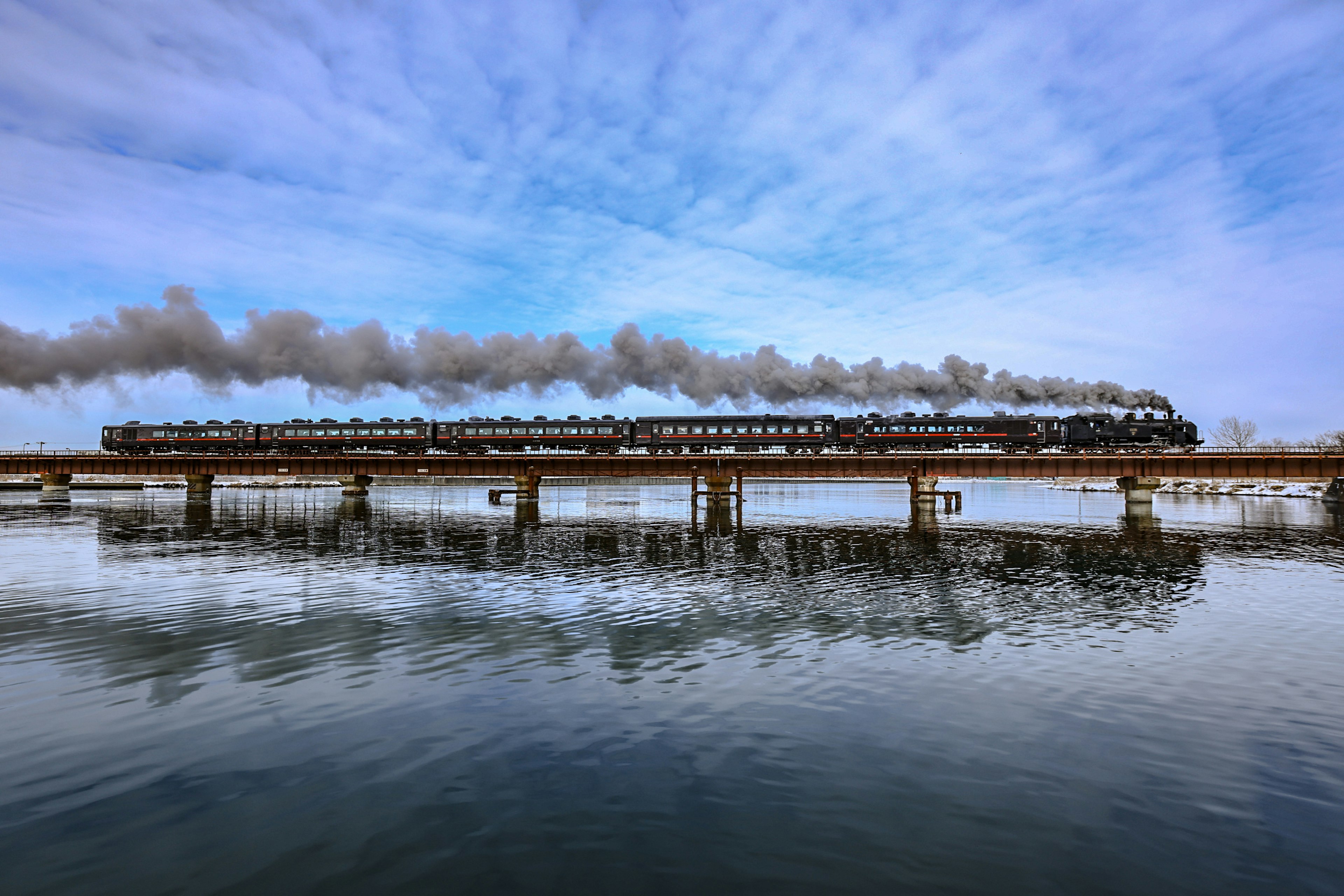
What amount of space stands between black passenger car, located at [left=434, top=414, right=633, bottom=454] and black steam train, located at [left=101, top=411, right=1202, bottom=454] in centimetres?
10

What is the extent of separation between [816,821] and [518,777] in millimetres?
4239

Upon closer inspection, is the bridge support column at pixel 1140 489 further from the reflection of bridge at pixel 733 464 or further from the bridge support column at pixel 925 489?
the bridge support column at pixel 925 489

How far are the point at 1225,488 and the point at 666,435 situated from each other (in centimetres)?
12022

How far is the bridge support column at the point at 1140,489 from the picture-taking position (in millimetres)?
69375

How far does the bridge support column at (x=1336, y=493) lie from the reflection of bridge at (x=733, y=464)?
898 inches

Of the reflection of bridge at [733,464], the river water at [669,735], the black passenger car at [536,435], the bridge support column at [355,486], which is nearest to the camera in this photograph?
the river water at [669,735]

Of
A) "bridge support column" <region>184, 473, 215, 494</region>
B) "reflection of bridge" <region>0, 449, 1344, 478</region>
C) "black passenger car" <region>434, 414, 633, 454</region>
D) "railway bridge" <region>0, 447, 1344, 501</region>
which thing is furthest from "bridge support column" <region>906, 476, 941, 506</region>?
"bridge support column" <region>184, 473, 215, 494</region>

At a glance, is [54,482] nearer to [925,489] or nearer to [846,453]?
[846,453]

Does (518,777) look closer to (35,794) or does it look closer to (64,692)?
(35,794)

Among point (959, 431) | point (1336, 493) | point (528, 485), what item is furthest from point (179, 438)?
point (1336, 493)

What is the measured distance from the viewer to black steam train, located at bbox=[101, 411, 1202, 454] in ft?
243

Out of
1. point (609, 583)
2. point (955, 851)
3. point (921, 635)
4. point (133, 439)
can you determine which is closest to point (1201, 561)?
point (921, 635)

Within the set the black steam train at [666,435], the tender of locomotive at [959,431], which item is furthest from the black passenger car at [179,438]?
the tender of locomotive at [959,431]

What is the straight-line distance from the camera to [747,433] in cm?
7688
